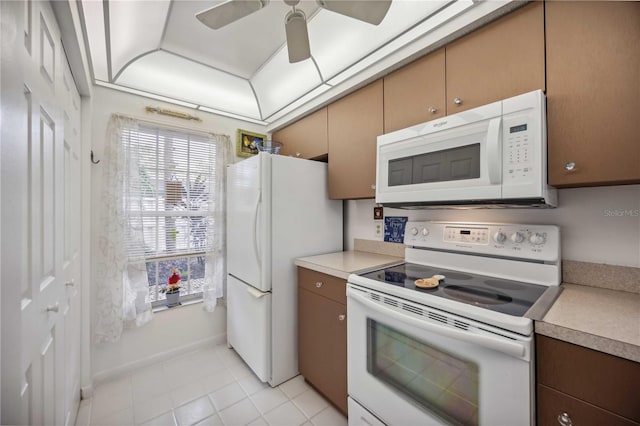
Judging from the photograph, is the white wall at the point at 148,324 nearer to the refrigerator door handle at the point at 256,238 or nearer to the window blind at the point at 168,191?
the window blind at the point at 168,191

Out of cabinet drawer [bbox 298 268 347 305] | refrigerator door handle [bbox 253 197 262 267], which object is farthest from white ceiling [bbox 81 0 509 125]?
cabinet drawer [bbox 298 268 347 305]

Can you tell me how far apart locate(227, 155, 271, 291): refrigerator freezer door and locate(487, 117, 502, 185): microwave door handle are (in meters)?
1.39

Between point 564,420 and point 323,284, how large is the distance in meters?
1.22

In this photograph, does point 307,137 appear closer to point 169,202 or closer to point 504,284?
point 169,202

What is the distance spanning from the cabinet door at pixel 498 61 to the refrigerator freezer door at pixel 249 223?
1.31m

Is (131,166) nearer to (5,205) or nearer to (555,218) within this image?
(5,205)

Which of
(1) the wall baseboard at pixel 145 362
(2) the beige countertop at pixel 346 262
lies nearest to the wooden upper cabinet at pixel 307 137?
(2) the beige countertop at pixel 346 262

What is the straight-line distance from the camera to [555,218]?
1.37 meters

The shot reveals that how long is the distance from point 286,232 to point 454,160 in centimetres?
124

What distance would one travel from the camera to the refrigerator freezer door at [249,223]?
194 cm

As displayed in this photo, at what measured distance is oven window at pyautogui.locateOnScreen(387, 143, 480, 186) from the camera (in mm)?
1296

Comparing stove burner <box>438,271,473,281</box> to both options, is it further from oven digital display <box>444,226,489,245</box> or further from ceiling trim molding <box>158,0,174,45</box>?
ceiling trim molding <box>158,0,174,45</box>

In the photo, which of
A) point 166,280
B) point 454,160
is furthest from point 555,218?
point 166,280


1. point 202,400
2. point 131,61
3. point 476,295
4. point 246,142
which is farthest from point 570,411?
point 131,61
